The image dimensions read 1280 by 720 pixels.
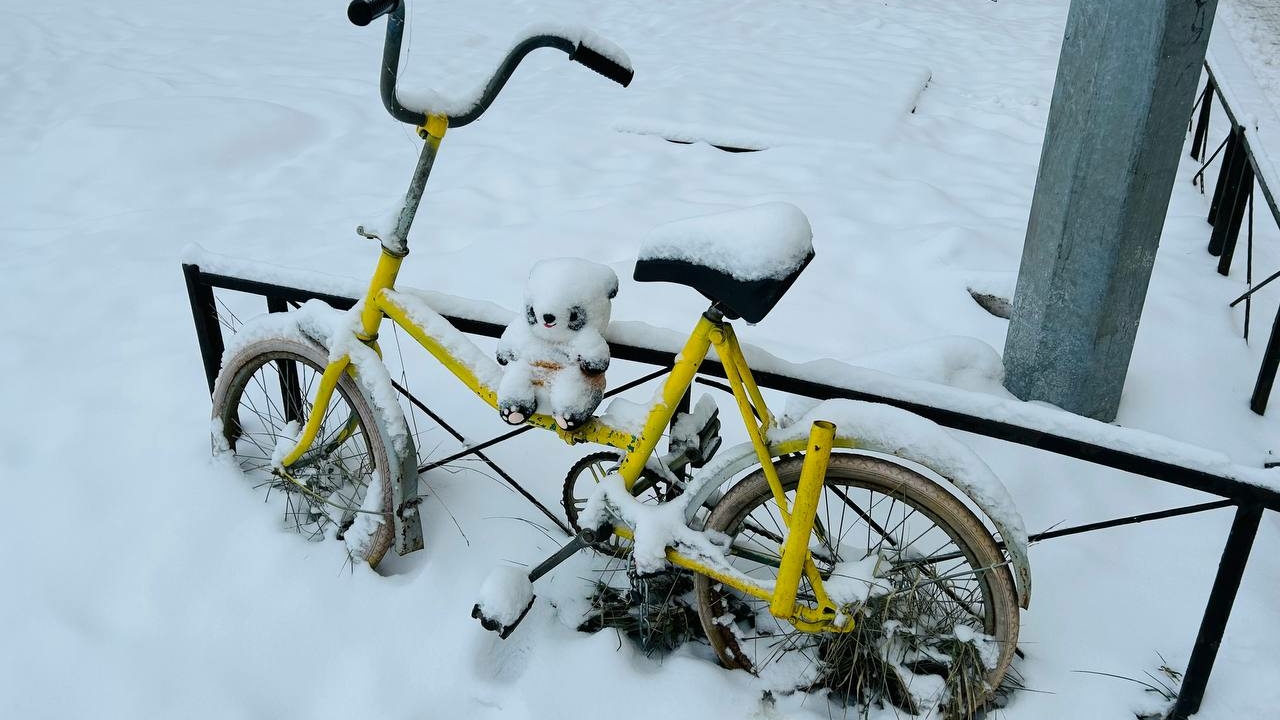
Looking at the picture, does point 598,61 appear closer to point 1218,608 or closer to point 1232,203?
point 1218,608

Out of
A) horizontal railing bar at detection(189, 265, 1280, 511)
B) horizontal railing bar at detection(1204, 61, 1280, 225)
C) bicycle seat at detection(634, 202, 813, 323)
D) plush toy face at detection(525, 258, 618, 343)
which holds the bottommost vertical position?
horizontal railing bar at detection(189, 265, 1280, 511)

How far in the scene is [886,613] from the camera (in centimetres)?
215

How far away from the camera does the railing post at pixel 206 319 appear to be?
2.72m

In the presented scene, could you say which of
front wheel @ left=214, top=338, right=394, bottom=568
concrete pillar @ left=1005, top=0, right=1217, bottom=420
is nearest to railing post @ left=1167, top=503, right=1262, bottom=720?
concrete pillar @ left=1005, top=0, right=1217, bottom=420

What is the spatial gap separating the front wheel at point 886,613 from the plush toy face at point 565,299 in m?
0.51

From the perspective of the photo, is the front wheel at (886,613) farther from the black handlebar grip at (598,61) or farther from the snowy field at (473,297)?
the black handlebar grip at (598,61)

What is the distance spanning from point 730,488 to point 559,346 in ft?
1.64

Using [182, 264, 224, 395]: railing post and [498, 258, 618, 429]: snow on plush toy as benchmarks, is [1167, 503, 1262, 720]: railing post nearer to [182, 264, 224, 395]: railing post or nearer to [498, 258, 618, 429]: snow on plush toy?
[498, 258, 618, 429]: snow on plush toy

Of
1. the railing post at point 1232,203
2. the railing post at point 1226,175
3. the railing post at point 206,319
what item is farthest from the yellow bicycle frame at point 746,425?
the railing post at point 1226,175

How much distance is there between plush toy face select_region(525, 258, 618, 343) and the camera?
2041 millimetres

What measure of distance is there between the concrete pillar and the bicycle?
2.67 ft

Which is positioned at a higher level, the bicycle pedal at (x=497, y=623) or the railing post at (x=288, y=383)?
the railing post at (x=288, y=383)

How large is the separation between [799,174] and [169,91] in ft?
13.6

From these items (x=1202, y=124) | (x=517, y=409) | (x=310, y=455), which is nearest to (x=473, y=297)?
(x=310, y=455)
